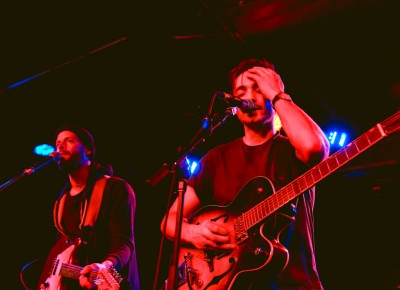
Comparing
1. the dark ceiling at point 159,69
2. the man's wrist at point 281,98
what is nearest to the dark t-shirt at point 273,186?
the man's wrist at point 281,98

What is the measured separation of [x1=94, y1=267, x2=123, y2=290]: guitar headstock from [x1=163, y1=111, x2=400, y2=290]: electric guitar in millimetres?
1033

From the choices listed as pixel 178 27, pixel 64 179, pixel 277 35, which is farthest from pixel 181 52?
pixel 64 179

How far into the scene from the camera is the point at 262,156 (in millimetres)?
2463

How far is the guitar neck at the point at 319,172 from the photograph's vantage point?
5.90 feet

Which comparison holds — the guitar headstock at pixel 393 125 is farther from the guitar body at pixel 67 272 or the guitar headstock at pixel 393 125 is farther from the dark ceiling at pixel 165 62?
the dark ceiling at pixel 165 62

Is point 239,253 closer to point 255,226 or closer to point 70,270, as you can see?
point 255,226

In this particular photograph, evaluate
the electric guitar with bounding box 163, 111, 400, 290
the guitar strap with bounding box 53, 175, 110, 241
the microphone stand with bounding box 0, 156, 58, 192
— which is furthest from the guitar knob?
the microphone stand with bounding box 0, 156, 58, 192

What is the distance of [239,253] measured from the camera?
6.75ft

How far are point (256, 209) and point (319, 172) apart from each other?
0.39 metres

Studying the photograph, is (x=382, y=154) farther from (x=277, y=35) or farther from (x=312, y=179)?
(x=312, y=179)

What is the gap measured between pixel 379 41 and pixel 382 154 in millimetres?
1459

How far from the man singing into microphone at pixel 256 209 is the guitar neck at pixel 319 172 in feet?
0.05

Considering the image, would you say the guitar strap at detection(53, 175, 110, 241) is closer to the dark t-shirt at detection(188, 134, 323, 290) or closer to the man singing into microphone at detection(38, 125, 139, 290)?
the man singing into microphone at detection(38, 125, 139, 290)

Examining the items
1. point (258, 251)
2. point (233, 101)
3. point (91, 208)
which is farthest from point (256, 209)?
point (91, 208)
